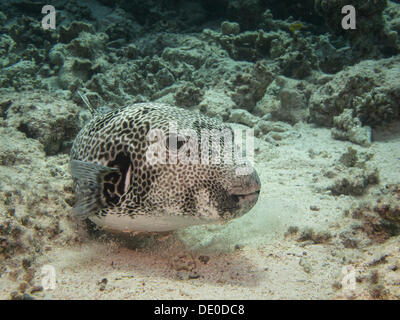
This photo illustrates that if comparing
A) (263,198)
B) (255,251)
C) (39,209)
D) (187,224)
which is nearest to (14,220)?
(39,209)

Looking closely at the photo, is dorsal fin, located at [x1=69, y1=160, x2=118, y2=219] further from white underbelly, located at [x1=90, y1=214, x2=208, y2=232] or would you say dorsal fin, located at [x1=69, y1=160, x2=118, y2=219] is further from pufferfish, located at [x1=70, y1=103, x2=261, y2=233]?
white underbelly, located at [x1=90, y1=214, x2=208, y2=232]

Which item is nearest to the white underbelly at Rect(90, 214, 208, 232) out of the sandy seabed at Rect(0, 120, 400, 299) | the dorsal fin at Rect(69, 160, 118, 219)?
the dorsal fin at Rect(69, 160, 118, 219)

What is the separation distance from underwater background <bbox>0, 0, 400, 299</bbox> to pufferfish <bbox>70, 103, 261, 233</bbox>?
1.68ft

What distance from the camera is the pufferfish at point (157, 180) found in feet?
7.44

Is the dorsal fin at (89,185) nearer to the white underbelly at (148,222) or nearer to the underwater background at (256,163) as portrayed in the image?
the white underbelly at (148,222)

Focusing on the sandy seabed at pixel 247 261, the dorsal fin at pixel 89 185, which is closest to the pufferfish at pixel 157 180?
the dorsal fin at pixel 89 185

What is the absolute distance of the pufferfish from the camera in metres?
2.27

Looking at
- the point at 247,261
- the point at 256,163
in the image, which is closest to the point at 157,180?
the point at 247,261

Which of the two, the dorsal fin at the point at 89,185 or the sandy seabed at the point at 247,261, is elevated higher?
the dorsal fin at the point at 89,185

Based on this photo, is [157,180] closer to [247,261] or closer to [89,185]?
[89,185]

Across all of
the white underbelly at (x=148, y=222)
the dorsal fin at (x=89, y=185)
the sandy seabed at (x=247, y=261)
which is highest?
the dorsal fin at (x=89, y=185)

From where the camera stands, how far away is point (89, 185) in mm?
2436

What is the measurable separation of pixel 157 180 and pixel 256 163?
2.73m
